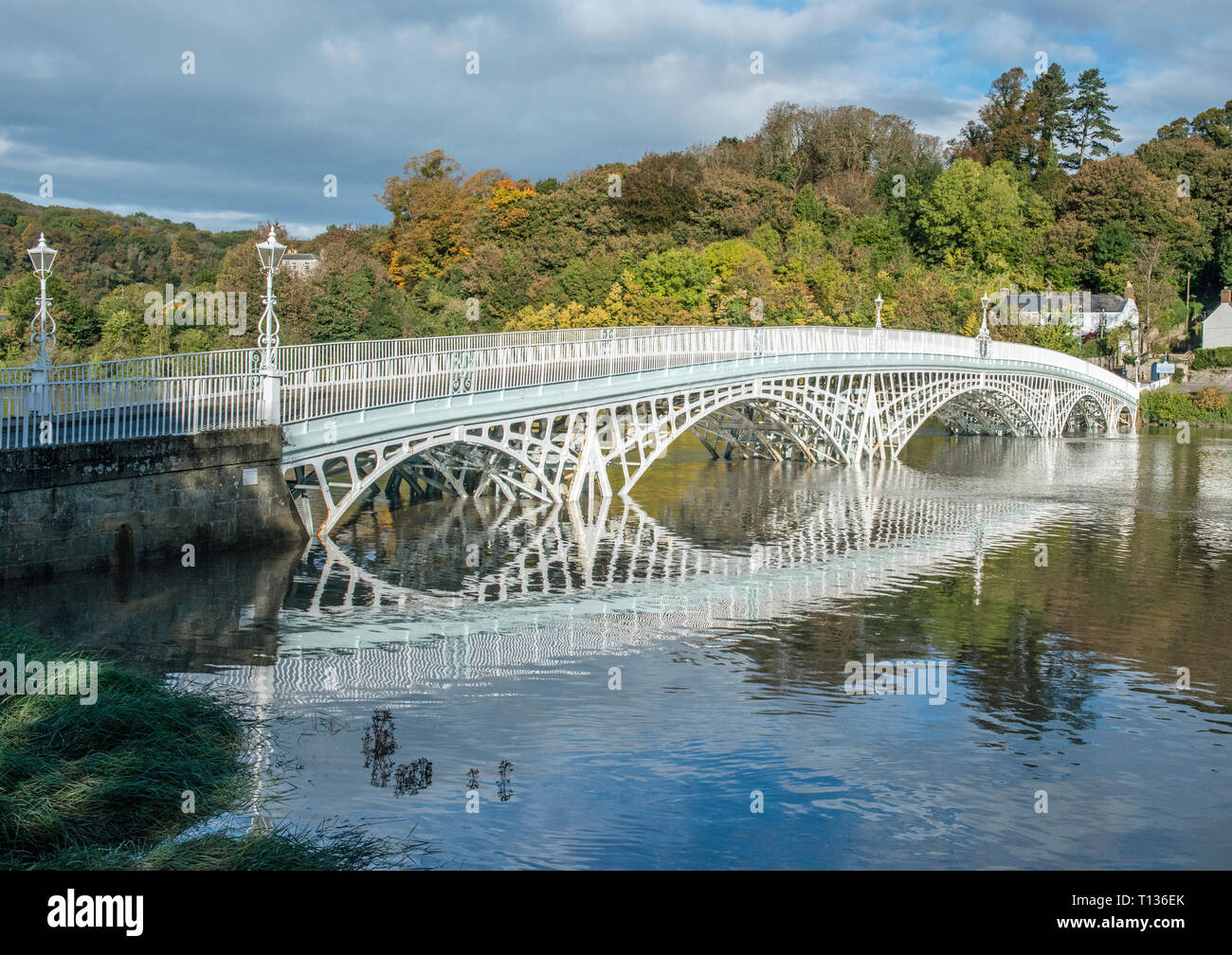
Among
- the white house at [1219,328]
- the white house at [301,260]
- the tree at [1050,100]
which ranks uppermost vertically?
the tree at [1050,100]

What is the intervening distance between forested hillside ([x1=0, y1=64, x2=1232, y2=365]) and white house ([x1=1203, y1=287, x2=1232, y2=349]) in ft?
8.49

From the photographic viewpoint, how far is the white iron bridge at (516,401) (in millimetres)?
18391

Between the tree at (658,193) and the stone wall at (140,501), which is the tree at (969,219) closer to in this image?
the tree at (658,193)

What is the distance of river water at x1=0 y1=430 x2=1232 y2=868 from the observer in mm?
8375

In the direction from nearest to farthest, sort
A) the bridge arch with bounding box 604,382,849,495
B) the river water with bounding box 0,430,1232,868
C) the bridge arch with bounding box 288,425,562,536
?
the river water with bounding box 0,430,1232,868, the bridge arch with bounding box 288,425,562,536, the bridge arch with bounding box 604,382,849,495

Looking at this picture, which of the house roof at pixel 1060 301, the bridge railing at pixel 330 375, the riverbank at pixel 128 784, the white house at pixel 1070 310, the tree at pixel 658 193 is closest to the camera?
the riverbank at pixel 128 784

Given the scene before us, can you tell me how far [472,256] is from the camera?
6581 centimetres

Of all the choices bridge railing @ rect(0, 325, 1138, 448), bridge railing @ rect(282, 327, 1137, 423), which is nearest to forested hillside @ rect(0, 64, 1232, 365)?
bridge railing @ rect(282, 327, 1137, 423)

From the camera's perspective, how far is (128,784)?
316 inches

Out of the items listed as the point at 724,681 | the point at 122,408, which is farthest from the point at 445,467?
the point at 724,681

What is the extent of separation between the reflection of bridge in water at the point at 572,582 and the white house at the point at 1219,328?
6130 centimetres

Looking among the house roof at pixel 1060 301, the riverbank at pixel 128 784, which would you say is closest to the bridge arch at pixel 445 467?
the riverbank at pixel 128 784

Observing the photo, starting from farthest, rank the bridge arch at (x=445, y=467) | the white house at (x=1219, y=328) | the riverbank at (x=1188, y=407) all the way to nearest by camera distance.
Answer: the white house at (x=1219, y=328) < the riverbank at (x=1188, y=407) < the bridge arch at (x=445, y=467)

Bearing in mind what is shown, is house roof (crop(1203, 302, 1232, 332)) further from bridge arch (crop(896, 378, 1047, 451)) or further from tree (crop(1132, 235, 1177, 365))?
bridge arch (crop(896, 378, 1047, 451))
